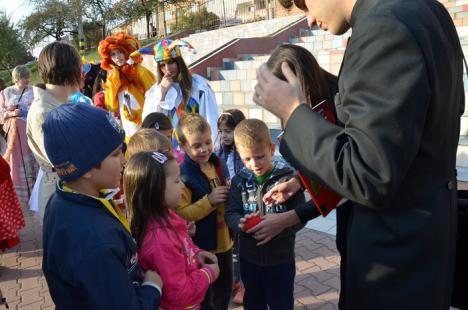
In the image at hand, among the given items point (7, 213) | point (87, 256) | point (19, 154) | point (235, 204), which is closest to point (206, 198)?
point (235, 204)

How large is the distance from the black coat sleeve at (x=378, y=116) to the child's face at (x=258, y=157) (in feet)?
3.98

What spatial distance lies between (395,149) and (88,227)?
0.97 metres

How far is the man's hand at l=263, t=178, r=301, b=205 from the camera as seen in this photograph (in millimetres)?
2139

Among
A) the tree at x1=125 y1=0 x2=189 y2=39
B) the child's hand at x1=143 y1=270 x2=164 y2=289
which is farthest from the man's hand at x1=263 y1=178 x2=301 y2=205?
the tree at x1=125 y1=0 x2=189 y2=39

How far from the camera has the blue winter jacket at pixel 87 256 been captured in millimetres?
1319

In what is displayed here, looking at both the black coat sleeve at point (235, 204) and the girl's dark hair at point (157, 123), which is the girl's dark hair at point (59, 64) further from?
the black coat sleeve at point (235, 204)

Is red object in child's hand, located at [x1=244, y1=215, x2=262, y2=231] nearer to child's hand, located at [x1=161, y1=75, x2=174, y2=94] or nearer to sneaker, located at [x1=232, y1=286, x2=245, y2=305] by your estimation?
sneaker, located at [x1=232, y1=286, x2=245, y2=305]

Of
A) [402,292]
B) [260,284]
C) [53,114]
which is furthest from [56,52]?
[402,292]

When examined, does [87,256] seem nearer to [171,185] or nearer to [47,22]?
[171,185]

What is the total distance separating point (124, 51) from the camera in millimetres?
Answer: 4719

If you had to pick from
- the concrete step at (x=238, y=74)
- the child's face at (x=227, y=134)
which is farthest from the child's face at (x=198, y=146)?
the concrete step at (x=238, y=74)

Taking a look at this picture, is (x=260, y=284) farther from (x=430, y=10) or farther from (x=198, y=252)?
(x=430, y=10)

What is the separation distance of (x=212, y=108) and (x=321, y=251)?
1726 mm

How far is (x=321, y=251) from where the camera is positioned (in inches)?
156
